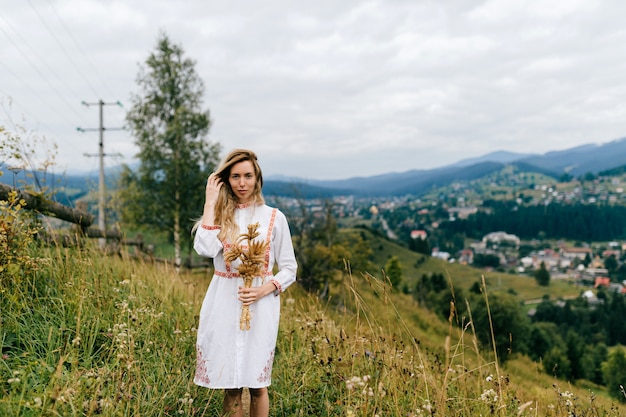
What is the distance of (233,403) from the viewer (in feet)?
9.72

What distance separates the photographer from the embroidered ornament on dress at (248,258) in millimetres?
2727

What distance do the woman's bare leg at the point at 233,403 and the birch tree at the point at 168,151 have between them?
19.1 metres

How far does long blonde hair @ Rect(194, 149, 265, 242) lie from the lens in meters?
2.96

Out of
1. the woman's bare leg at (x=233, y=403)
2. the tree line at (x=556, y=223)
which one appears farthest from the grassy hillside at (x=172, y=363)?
the tree line at (x=556, y=223)

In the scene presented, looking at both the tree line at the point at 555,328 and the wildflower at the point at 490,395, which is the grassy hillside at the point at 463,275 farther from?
the wildflower at the point at 490,395

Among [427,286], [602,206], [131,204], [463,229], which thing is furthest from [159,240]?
[602,206]

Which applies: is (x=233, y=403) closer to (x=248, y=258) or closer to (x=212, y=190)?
(x=248, y=258)

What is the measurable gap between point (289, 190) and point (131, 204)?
7.93 meters

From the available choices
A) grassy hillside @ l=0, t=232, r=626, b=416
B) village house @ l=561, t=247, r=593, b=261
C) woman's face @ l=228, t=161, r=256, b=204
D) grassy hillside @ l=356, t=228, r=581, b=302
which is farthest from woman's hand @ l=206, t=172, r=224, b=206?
village house @ l=561, t=247, r=593, b=261

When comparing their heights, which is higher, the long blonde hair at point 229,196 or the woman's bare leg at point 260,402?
the long blonde hair at point 229,196

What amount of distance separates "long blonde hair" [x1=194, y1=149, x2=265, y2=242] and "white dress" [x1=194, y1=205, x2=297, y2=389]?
0.22ft

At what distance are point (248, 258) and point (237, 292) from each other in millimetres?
282

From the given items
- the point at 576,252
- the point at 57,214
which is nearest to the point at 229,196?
the point at 57,214

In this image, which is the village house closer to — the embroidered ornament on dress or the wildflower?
the wildflower
